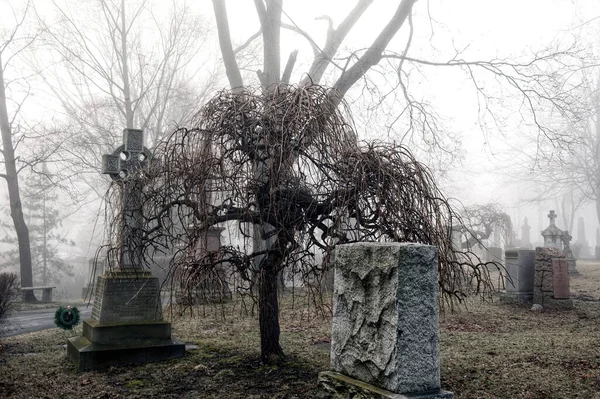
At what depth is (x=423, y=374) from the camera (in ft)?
11.7

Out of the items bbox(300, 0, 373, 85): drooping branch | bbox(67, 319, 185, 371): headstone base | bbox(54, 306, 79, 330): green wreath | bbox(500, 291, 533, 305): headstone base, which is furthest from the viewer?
bbox(300, 0, 373, 85): drooping branch

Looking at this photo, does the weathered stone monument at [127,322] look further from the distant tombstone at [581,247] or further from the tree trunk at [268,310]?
the distant tombstone at [581,247]

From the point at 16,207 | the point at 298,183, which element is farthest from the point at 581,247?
the point at 298,183

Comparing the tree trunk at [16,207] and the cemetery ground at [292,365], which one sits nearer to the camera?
the cemetery ground at [292,365]

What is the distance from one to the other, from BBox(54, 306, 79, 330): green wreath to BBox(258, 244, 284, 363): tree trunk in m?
3.95

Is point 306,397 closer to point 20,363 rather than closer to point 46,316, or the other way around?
point 20,363

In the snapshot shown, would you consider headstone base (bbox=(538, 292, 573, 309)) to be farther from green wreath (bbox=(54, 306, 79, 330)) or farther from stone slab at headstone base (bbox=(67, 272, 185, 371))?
green wreath (bbox=(54, 306, 79, 330))

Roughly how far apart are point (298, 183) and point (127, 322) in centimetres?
342

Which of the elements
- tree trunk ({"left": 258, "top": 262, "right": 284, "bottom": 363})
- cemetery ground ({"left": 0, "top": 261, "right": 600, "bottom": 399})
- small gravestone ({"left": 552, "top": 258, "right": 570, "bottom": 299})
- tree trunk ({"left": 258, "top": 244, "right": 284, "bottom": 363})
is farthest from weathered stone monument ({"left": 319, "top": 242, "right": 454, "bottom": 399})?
small gravestone ({"left": 552, "top": 258, "right": 570, "bottom": 299})

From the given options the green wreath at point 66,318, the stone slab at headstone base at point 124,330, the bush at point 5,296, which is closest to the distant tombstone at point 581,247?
the green wreath at point 66,318

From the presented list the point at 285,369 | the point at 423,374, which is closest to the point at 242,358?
the point at 285,369

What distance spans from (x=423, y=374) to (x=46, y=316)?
13441mm

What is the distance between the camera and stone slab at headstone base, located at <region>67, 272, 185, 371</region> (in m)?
7.13

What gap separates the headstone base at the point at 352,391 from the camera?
353 cm
